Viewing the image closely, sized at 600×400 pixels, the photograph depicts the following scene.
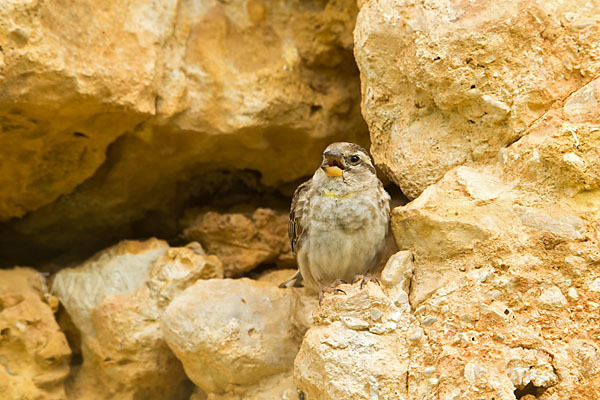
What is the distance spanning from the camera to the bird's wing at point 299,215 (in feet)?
14.0

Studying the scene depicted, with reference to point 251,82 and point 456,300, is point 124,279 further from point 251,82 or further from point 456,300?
point 456,300

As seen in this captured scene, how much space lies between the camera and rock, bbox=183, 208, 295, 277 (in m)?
5.15

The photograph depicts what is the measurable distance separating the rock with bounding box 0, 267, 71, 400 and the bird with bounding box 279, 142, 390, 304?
1866 millimetres

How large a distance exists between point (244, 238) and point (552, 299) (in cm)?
260

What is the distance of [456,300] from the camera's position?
317cm

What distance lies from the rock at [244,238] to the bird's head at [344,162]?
4.01 ft

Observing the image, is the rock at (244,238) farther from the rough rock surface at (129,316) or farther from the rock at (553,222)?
the rock at (553,222)

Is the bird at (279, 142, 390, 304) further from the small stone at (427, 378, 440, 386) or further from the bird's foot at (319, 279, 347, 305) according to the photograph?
the small stone at (427, 378, 440, 386)

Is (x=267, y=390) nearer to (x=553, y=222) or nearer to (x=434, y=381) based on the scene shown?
A: (x=434, y=381)

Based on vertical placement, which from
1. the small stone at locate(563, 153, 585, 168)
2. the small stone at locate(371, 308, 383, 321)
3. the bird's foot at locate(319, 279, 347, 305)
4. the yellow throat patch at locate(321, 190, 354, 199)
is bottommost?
the bird's foot at locate(319, 279, 347, 305)

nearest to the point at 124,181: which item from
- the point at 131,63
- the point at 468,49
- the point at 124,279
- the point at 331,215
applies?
the point at 124,279

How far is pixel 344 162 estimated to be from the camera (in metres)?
4.10

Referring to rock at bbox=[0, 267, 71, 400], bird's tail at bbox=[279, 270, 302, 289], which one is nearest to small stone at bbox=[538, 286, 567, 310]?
bird's tail at bbox=[279, 270, 302, 289]

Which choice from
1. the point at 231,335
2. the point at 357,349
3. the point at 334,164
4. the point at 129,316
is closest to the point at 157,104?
the point at 334,164
